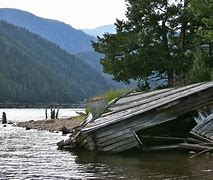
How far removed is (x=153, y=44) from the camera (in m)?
34.8

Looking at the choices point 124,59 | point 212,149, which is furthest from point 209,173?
point 124,59

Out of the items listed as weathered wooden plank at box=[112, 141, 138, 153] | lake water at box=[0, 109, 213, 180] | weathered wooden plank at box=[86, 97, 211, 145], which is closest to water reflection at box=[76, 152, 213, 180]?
lake water at box=[0, 109, 213, 180]

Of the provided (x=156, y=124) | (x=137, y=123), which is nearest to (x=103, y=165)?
(x=137, y=123)

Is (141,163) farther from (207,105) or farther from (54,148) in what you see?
(54,148)

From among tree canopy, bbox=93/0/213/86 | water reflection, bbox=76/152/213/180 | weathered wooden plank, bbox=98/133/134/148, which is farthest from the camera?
tree canopy, bbox=93/0/213/86

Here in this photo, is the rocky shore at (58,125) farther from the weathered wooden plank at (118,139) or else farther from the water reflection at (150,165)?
the water reflection at (150,165)

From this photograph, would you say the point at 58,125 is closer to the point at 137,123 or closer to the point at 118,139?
the point at 118,139

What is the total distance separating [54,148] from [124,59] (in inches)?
472

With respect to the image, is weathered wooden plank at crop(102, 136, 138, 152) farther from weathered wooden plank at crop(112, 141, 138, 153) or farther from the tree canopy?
the tree canopy

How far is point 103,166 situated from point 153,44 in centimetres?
1962

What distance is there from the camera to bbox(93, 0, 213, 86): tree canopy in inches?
1312

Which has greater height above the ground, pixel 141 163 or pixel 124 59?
pixel 124 59

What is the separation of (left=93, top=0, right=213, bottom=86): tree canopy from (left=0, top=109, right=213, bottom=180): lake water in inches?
539

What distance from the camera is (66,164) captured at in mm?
17094
